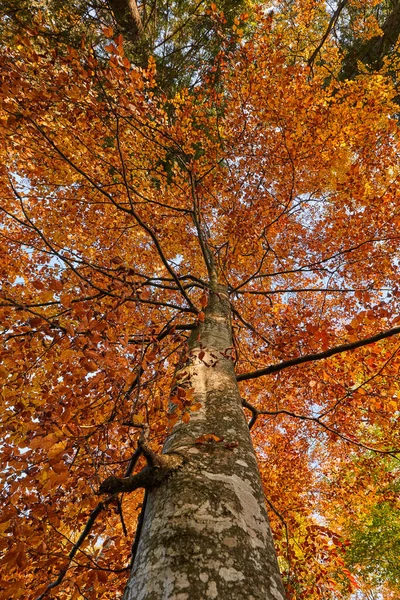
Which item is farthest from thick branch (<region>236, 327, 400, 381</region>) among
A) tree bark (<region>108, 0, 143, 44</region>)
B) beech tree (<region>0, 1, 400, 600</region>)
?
tree bark (<region>108, 0, 143, 44</region>)

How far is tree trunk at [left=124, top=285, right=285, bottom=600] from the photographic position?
116cm

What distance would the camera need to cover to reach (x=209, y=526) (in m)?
1.38

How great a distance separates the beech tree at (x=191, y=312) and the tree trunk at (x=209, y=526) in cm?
1

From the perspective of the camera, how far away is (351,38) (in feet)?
51.9

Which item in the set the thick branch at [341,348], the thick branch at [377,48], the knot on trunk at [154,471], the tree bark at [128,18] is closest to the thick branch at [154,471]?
the knot on trunk at [154,471]

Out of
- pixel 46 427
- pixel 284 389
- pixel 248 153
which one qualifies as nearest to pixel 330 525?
pixel 284 389

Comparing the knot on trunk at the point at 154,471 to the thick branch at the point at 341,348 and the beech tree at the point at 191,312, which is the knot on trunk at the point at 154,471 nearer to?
the beech tree at the point at 191,312

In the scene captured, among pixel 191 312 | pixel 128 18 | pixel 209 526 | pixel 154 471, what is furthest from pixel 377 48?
pixel 209 526

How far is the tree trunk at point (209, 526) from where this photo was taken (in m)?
1.16

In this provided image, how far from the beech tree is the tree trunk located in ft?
0.04

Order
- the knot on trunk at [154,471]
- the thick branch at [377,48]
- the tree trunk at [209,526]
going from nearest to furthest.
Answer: the tree trunk at [209,526], the knot on trunk at [154,471], the thick branch at [377,48]

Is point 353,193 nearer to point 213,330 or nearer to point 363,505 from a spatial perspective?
point 213,330

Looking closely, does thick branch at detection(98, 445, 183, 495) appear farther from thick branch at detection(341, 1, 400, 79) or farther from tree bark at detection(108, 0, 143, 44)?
thick branch at detection(341, 1, 400, 79)

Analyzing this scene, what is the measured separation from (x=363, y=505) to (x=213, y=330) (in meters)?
14.3
